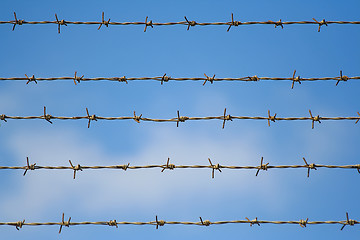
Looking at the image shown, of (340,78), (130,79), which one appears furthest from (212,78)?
(340,78)

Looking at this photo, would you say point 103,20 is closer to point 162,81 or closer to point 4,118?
point 162,81

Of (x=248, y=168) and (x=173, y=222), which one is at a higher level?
(x=248, y=168)

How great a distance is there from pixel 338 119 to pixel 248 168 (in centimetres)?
81

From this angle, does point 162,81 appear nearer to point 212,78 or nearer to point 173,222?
point 212,78

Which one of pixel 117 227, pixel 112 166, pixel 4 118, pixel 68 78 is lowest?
pixel 117 227

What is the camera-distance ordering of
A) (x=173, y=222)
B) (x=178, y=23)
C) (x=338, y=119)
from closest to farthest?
(x=173, y=222), (x=338, y=119), (x=178, y=23)

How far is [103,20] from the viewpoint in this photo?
4.19 m

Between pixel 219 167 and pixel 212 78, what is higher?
pixel 212 78

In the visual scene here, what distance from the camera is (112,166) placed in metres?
3.70

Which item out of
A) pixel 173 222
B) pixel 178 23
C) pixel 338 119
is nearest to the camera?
pixel 173 222

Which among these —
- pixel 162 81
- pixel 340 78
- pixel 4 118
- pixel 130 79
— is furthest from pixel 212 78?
pixel 4 118

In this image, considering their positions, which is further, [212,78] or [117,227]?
[212,78]

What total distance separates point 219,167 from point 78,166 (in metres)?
1.09

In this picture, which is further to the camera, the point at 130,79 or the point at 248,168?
the point at 130,79
